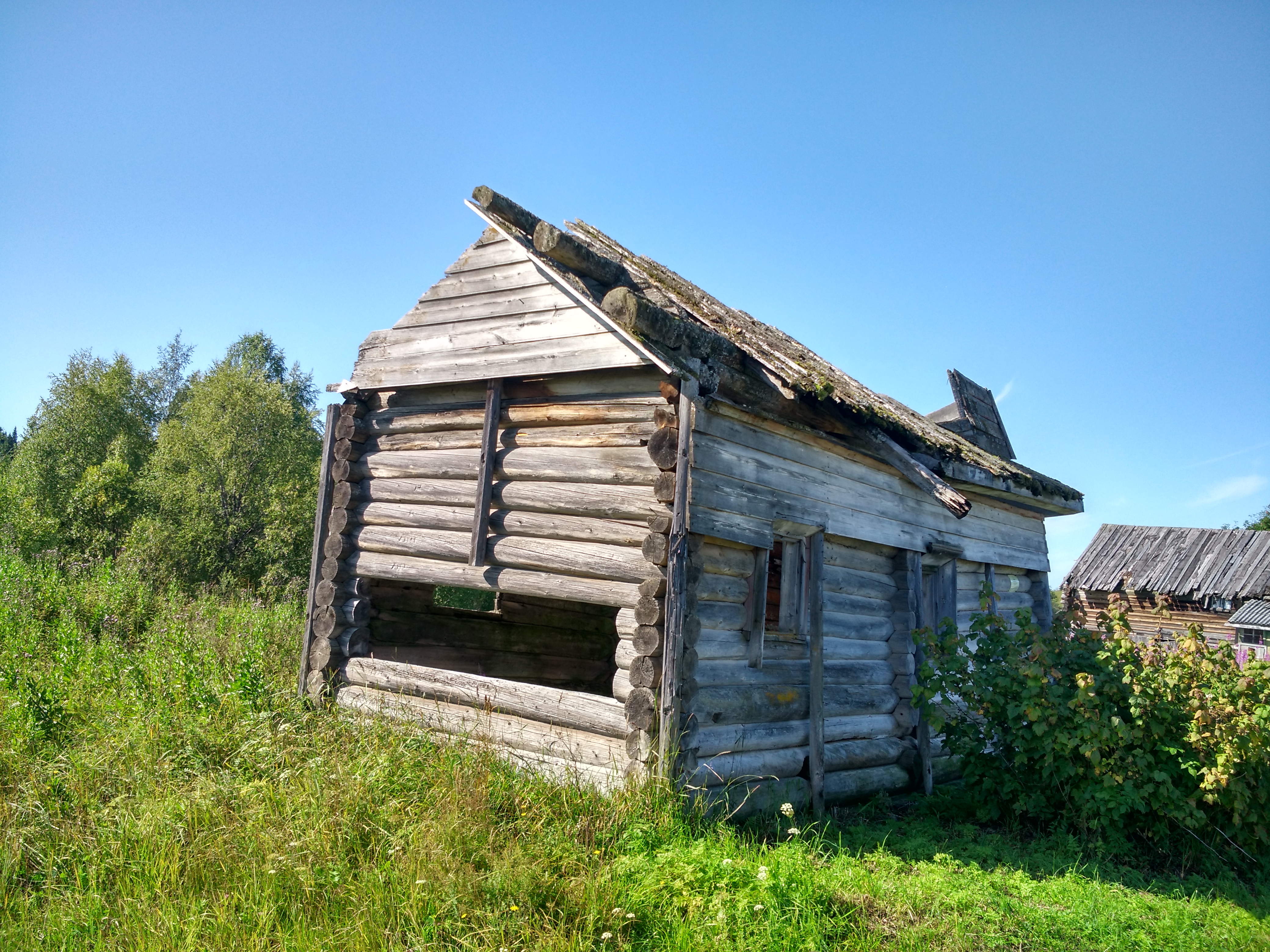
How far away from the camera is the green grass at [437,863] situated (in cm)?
404

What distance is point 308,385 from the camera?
36.0 meters

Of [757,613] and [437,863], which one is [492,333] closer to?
[757,613]

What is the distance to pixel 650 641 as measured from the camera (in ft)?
18.5

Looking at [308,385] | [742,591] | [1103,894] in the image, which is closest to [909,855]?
[1103,894]

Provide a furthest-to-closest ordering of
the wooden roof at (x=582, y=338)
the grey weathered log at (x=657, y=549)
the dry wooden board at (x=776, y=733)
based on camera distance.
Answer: the wooden roof at (x=582, y=338) < the dry wooden board at (x=776, y=733) < the grey weathered log at (x=657, y=549)

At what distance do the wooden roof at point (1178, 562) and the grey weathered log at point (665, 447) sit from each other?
2157 cm

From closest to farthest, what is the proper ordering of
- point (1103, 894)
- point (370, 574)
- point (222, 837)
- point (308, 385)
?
1. point (222, 837)
2. point (1103, 894)
3. point (370, 574)
4. point (308, 385)

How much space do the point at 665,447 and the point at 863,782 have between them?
3.94 metres

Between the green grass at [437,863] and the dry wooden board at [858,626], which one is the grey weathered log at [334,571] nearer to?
the green grass at [437,863]

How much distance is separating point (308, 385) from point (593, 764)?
34.3m

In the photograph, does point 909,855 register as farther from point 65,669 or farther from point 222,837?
point 65,669

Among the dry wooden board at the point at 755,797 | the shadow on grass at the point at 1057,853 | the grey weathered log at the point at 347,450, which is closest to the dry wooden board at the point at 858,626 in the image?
the dry wooden board at the point at 755,797

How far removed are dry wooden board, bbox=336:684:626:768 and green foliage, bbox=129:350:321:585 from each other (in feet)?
48.6

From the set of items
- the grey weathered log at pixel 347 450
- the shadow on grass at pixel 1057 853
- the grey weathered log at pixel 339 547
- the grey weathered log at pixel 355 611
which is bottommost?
the shadow on grass at pixel 1057 853
